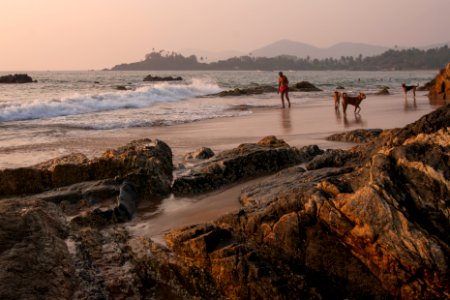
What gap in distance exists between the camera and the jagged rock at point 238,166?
6656 millimetres

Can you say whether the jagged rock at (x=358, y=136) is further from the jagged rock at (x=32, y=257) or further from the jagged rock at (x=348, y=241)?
the jagged rock at (x=32, y=257)

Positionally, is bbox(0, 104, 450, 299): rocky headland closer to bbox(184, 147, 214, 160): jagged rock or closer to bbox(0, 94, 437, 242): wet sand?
bbox(0, 94, 437, 242): wet sand

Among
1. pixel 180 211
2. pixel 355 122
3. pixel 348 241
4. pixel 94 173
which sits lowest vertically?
pixel 180 211

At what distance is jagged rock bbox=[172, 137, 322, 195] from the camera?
6656 millimetres

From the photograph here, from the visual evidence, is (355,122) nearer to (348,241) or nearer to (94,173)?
(94,173)

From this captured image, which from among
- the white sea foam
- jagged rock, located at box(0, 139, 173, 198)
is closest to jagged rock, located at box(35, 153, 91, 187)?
jagged rock, located at box(0, 139, 173, 198)

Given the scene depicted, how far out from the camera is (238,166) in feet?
23.4

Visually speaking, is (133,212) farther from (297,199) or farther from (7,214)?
(297,199)

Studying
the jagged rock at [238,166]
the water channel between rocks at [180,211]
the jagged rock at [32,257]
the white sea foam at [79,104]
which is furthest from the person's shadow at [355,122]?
the white sea foam at [79,104]

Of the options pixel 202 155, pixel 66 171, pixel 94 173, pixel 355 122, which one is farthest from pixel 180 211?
pixel 355 122

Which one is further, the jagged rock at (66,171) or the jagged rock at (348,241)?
the jagged rock at (66,171)

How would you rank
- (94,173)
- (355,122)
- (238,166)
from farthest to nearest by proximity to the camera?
1. (355,122)
2. (238,166)
3. (94,173)

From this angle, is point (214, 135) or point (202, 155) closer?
point (202, 155)

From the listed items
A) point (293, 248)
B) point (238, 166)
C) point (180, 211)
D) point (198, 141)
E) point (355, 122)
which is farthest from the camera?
point (355, 122)
